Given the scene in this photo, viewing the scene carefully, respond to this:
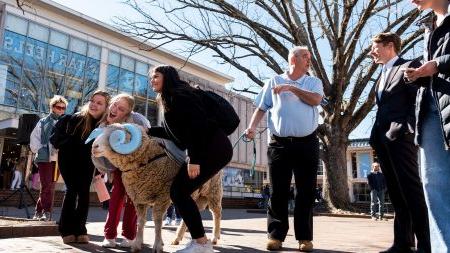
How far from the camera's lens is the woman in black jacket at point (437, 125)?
2336 mm

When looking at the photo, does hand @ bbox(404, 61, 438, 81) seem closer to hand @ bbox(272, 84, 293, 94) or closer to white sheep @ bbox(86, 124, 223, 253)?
hand @ bbox(272, 84, 293, 94)

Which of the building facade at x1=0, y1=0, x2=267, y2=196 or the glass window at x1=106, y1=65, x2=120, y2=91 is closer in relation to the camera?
the building facade at x1=0, y1=0, x2=267, y2=196

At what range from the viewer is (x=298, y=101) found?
14.9 feet

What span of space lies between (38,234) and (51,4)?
2441 centimetres

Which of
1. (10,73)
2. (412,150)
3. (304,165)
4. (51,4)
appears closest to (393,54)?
(412,150)

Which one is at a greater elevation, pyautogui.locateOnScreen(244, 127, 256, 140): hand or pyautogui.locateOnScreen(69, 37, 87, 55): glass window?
pyautogui.locateOnScreen(69, 37, 87, 55): glass window

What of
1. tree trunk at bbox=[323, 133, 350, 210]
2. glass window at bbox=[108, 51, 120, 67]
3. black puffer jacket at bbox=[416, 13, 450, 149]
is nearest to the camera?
black puffer jacket at bbox=[416, 13, 450, 149]

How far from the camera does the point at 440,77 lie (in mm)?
2400

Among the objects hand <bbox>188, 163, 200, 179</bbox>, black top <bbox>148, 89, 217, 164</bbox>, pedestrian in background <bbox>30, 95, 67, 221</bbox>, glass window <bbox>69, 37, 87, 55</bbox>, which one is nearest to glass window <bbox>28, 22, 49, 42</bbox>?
glass window <bbox>69, 37, 87, 55</bbox>

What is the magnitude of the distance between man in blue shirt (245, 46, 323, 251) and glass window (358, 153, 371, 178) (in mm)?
51540

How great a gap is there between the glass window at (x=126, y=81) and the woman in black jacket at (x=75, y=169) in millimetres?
26029

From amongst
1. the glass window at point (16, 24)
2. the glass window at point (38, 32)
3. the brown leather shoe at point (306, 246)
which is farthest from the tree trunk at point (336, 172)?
the glass window at point (16, 24)

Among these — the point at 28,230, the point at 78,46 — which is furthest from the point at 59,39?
the point at 28,230

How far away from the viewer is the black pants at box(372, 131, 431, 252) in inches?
132
